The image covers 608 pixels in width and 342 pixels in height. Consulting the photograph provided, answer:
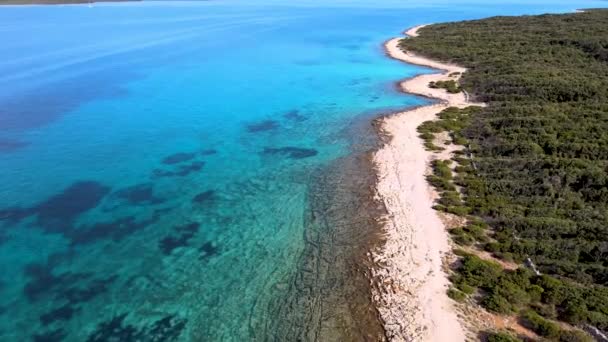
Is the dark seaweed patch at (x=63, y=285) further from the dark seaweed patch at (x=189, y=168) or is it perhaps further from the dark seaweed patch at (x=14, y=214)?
the dark seaweed patch at (x=189, y=168)

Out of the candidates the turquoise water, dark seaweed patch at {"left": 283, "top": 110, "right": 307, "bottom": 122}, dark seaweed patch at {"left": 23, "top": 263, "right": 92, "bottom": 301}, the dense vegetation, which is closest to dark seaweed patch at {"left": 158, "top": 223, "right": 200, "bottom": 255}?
the turquoise water

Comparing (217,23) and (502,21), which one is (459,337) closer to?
(502,21)

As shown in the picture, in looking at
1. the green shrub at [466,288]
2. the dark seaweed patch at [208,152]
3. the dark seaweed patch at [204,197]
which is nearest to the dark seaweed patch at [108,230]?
the dark seaweed patch at [204,197]

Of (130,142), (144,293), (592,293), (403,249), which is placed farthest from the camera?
(130,142)

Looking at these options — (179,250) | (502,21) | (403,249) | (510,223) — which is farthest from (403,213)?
(502,21)

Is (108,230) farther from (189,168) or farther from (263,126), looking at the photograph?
(263,126)

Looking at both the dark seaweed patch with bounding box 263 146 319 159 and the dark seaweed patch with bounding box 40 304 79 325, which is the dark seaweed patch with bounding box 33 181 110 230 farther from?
the dark seaweed patch with bounding box 263 146 319 159
